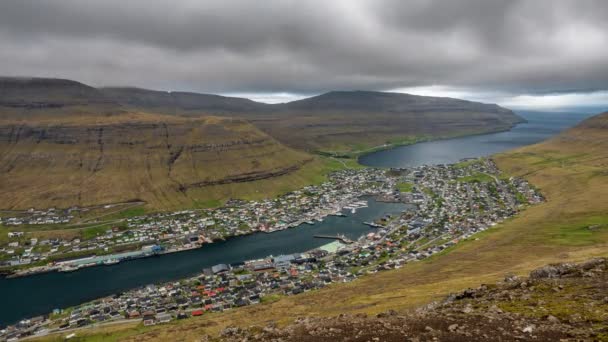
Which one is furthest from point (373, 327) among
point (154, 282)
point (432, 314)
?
point (154, 282)

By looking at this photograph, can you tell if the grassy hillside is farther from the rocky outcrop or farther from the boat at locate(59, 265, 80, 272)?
the boat at locate(59, 265, 80, 272)

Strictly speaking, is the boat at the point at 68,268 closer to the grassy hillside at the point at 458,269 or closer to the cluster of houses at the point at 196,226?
the cluster of houses at the point at 196,226

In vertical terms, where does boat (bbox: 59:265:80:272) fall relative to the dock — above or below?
below

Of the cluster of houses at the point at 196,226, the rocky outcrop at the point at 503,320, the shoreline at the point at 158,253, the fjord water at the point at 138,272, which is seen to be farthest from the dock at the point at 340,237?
the rocky outcrop at the point at 503,320

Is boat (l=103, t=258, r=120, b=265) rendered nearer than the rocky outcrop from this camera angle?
No

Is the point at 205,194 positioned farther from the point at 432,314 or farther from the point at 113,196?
the point at 432,314

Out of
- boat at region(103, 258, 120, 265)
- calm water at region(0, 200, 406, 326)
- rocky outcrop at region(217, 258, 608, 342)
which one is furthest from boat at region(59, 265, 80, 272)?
rocky outcrop at region(217, 258, 608, 342)

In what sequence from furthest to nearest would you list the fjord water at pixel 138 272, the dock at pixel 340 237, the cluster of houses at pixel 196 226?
the dock at pixel 340 237, the cluster of houses at pixel 196 226, the fjord water at pixel 138 272
